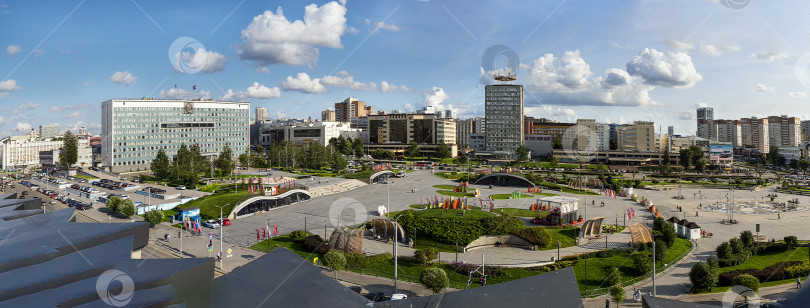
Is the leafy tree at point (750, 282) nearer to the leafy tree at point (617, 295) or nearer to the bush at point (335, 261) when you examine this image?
the leafy tree at point (617, 295)

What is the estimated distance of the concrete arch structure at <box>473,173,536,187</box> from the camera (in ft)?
221

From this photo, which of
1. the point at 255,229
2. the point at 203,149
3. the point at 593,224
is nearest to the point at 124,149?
the point at 203,149

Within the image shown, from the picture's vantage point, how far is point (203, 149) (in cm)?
9950

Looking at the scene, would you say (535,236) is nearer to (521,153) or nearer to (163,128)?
(521,153)

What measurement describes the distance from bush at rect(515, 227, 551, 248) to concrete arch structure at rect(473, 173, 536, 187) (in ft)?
120

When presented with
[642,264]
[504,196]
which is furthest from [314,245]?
[504,196]

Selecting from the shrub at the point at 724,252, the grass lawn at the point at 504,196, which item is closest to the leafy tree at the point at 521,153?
the grass lawn at the point at 504,196
